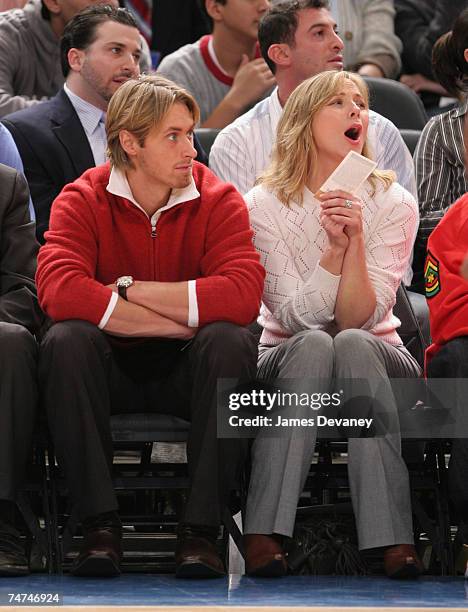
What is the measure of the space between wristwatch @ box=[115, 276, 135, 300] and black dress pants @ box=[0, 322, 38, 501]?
256mm

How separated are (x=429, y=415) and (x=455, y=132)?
127 cm

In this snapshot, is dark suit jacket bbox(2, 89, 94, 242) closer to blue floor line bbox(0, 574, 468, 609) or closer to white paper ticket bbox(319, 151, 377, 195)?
white paper ticket bbox(319, 151, 377, 195)

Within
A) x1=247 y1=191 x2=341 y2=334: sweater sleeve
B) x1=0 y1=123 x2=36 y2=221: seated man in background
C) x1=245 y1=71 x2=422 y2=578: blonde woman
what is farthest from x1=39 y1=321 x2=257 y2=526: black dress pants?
x1=0 y1=123 x2=36 y2=221: seated man in background

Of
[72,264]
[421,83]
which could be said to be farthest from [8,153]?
[421,83]

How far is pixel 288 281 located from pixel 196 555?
2.48 feet

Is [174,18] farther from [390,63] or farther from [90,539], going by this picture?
[90,539]

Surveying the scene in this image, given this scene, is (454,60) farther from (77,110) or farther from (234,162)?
(77,110)

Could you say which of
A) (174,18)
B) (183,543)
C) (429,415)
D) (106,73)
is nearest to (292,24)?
(106,73)

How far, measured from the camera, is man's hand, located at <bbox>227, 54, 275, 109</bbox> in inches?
172

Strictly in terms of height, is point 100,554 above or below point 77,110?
below

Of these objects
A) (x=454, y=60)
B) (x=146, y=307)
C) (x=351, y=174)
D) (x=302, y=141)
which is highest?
(x=454, y=60)

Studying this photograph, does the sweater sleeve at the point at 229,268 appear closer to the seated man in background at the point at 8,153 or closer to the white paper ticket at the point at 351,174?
the white paper ticket at the point at 351,174

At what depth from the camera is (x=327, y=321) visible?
2.99 meters

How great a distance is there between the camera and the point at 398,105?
4.29 m
